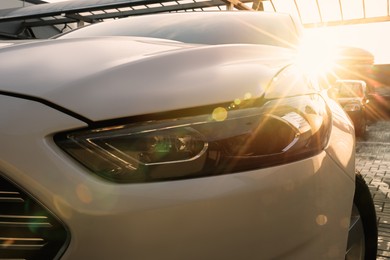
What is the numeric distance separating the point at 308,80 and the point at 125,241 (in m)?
1.04

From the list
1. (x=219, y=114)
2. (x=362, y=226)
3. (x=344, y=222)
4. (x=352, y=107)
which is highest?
(x=219, y=114)

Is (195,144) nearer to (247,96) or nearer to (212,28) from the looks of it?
(247,96)

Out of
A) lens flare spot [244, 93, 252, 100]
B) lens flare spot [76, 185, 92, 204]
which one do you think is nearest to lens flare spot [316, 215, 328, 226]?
lens flare spot [244, 93, 252, 100]

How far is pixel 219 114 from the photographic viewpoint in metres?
1.34

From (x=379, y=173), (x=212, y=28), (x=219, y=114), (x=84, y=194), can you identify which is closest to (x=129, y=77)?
(x=219, y=114)

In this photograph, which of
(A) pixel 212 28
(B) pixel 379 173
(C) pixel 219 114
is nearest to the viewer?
(C) pixel 219 114

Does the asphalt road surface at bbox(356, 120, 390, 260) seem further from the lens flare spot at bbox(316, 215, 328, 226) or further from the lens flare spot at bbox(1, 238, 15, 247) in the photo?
the lens flare spot at bbox(1, 238, 15, 247)

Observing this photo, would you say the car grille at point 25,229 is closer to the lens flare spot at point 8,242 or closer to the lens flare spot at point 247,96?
the lens flare spot at point 8,242

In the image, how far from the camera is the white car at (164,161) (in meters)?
1.13

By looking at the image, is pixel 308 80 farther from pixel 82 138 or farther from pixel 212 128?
pixel 82 138

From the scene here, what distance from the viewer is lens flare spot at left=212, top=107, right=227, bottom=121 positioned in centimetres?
133

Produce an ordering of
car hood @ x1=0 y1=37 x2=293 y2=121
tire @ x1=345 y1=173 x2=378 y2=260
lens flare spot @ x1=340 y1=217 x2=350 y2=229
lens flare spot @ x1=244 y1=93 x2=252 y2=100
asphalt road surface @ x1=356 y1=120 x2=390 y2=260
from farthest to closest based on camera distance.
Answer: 1. asphalt road surface @ x1=356 y1=120 x2=390 y2=260
2. tire @ x1=345 y1=173 x2=378 y2=260
3. lens flare spot @ x1=340 y1=217 x2=350 y2=229
4. lens flare spot @ x1=244 y1=93 x2=252 y2=100
5. car hood @ x1=0 y1=37 x2=293 y2=121

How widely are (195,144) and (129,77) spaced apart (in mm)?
292

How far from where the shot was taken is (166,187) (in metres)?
1.18
